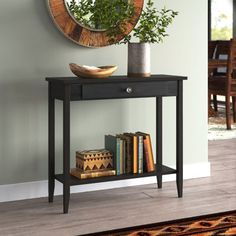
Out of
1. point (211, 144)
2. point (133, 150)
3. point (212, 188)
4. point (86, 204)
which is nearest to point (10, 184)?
point (86, 204)

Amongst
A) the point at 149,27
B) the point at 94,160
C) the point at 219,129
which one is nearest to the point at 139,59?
the point at 149,27

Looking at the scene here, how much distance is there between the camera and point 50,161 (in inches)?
147

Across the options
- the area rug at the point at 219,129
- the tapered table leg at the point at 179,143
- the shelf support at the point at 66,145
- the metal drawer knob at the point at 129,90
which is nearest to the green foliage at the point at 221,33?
the area rug at the point at 219,129

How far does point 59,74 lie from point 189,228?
1344 mm

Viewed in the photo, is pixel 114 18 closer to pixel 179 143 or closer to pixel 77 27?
pixel 77 27

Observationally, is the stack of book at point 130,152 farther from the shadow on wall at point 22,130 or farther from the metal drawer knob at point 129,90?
the shadow on wall at point 22,130

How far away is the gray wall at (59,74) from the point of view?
3729 mm

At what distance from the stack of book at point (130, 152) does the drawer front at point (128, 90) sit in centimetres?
30

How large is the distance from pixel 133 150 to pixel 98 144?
37 centimetres

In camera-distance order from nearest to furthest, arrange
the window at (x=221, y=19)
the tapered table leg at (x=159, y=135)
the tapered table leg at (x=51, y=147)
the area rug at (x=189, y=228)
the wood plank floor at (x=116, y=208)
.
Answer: the area rug at (x=189, y=228) < the wood plank floor at (x=116, y=208) < the tapered table leg at (x=51, y=147) < the tapered table leg at (x=159, y=135) < the window at (x=221, y=19)

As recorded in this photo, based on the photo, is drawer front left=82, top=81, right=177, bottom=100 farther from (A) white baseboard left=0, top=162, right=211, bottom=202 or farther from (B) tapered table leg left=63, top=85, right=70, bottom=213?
(A) white baseboard left=0, top=162, right=211, bottom=202

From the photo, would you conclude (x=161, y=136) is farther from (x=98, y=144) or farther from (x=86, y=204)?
(x=86, y=204)

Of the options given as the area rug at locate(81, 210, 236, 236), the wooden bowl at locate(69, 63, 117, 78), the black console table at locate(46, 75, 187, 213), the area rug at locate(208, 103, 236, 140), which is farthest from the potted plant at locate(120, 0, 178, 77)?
the area rug at locate(208, 103, 236, 140)

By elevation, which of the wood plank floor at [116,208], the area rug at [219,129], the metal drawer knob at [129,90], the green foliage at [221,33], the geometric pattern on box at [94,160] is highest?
the green foliage at [221,33]
